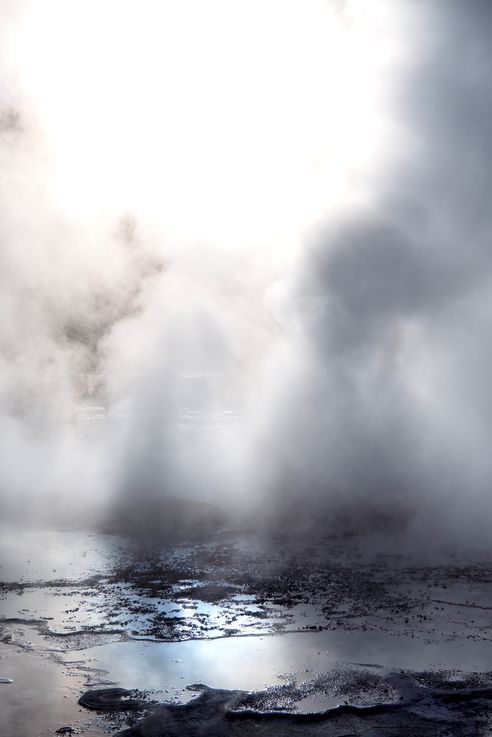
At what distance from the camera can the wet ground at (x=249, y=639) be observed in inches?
235

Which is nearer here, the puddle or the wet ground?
the wet ground

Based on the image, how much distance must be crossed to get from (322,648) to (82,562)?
186 inches

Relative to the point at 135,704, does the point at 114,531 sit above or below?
above

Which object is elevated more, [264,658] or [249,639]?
[249,639]

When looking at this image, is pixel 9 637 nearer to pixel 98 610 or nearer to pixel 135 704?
pixel 98 610

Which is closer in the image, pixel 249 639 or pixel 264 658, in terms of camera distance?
pixel 264 658

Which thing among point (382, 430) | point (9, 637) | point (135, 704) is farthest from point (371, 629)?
point (382, 430)

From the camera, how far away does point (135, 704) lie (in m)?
6.14

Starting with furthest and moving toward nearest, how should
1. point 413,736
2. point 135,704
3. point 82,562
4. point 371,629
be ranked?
point 82,562, point 371,629, point 135,704, point 413,736

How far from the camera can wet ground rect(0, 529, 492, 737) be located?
5.96 m

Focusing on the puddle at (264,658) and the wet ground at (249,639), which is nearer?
the wet ground at (249,639)

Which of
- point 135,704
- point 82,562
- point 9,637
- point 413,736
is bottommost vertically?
point 413,736

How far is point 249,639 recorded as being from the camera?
24.9 ft

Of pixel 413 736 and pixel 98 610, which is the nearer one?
pixel 413 736
